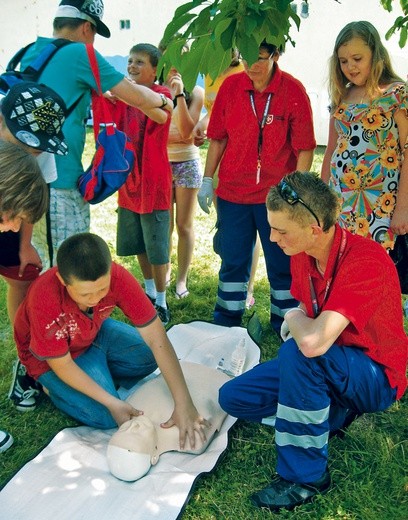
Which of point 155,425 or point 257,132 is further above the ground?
point 257,132

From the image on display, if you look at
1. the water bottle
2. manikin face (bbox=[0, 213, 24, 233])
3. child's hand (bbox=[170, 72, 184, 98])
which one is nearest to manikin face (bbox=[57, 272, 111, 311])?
manikin face (bbox=[0, 213, 24, 233])

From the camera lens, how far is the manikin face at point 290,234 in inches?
87.7

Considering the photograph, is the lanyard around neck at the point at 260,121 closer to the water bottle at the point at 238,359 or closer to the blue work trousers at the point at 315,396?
the water bottle at the point at 238,359

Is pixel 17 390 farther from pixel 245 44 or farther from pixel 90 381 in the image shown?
pixel 245 44

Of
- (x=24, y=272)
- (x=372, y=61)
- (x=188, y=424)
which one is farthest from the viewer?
(x=372, y=61)

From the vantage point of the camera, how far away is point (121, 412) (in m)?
2.59

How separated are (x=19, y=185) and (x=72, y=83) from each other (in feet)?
2.10

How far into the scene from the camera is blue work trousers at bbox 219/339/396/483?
2199 mm

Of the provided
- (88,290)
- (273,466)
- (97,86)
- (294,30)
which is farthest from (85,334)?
(294,30)

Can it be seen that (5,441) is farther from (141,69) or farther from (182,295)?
(141,69)

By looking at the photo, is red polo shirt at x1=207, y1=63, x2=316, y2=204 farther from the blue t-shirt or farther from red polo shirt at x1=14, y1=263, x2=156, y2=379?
red polo shirt at x1=14, y1=263, x2=156, y2=379

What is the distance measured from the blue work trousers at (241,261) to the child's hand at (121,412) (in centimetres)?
110

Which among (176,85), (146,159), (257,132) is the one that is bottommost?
(146,159)

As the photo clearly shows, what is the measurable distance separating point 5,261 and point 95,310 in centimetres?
47
